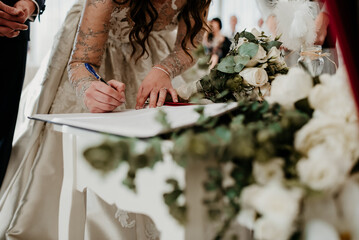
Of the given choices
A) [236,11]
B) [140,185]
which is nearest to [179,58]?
[140,185]

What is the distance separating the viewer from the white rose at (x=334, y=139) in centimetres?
28

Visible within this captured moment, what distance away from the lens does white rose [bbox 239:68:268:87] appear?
75 cm

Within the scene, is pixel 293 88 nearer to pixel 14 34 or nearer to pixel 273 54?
pixel 273 54

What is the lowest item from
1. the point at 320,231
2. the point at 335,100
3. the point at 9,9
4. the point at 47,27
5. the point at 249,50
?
the point at 320,231

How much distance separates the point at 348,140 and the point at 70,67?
0.86 metres

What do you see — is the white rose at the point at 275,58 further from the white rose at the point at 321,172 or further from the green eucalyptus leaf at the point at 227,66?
the white rose at the point at 321,172

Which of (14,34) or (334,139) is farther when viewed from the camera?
(14,34)

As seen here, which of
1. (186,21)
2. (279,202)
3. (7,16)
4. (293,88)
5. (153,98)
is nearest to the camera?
(279,202)

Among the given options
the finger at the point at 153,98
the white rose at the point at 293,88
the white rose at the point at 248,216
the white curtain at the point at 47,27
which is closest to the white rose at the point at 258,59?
the finger at the point at 153,98

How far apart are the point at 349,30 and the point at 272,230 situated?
191mm

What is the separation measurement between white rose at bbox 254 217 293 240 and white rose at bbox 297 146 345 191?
0.14ft

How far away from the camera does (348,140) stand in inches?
11.4

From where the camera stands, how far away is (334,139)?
0.28 m

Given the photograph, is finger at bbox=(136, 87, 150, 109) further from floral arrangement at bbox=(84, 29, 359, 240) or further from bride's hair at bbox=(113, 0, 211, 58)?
floral arrangement at bbox=(84, 29, 359, 240)
